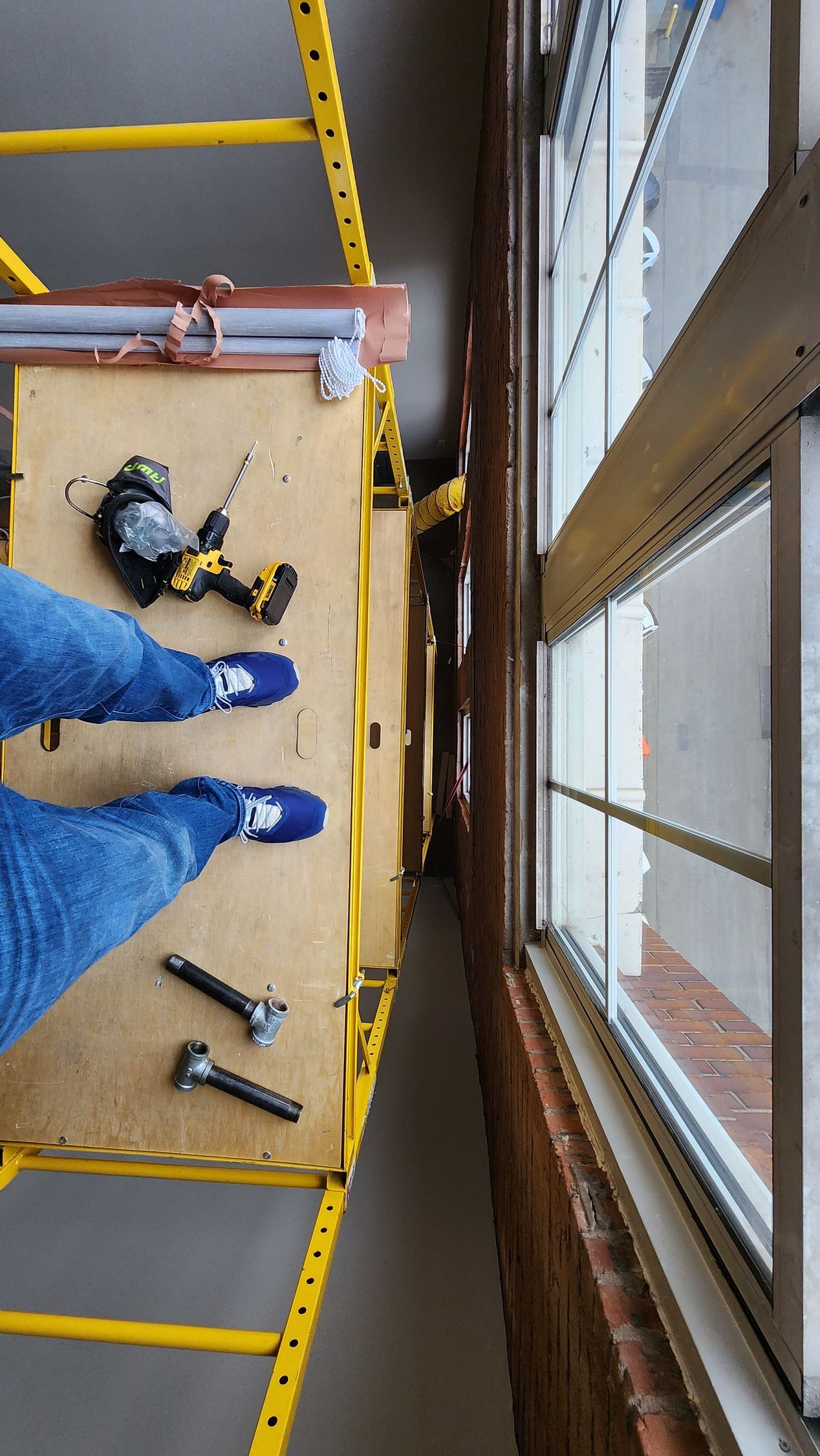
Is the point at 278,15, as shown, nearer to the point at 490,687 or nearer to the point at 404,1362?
the point at 490,687

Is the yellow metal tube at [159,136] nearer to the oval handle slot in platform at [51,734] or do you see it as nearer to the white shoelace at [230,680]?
the white shoelace at [230,680]

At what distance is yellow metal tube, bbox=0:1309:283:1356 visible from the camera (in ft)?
3.29

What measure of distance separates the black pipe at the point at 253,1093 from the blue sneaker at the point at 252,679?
0.76 m

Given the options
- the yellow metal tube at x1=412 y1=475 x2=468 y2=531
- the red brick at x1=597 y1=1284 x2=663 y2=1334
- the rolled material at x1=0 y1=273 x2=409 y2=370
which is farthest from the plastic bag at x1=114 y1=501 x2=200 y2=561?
the yellow metal tube at x1=412 y1=475 x2=468 y2=531

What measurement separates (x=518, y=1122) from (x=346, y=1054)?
1.21 ft

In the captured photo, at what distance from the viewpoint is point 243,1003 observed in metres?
1.31

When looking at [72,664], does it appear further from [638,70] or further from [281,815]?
[638,70]

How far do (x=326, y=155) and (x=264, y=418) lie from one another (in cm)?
53

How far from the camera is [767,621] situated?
0.54 metres

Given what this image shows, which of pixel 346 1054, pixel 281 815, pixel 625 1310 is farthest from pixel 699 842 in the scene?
pixel 346 1054

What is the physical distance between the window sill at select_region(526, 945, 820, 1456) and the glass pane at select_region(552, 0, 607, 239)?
178cm

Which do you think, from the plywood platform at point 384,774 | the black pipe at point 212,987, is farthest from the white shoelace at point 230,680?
the plywood platform at point 384,774

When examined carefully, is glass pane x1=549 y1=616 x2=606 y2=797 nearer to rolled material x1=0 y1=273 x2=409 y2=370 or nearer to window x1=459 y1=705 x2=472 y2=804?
rolled material x1=0 y1=273 x2=409 y2=370

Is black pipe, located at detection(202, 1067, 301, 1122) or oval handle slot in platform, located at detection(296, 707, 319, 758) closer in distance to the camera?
black pipe, located at detection(202, 1067, 301, 1122)
